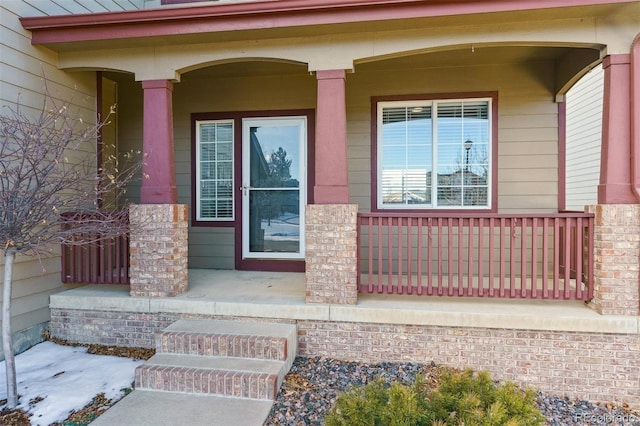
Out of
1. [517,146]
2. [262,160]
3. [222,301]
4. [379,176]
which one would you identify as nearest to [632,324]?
[517,146]

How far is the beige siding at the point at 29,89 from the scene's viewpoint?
3.76 metres

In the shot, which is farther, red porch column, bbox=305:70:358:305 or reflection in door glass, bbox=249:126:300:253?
reflection in door glass, bbox=249:126:300:253

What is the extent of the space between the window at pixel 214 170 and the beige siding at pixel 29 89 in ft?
5.27

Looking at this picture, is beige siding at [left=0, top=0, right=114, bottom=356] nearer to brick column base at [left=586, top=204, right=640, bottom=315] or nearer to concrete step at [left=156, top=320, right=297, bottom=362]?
concrete step at [left=156, top=320, right=297, bottom=362]

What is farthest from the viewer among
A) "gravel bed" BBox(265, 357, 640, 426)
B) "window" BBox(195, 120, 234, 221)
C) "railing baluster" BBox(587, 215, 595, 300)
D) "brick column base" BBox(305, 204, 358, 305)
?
"window" BBox(195, 120, 234, 221)

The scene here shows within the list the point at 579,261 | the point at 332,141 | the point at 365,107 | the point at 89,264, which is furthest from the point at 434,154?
the point at 89,264

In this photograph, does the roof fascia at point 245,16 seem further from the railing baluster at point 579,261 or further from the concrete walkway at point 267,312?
the concrete walkway at point 267,312

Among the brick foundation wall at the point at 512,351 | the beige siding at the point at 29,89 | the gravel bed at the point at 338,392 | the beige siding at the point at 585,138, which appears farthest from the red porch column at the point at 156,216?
the beige siding at the point at 585,138

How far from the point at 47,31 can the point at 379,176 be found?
3.93 metres

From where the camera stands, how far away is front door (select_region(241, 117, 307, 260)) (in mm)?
5391

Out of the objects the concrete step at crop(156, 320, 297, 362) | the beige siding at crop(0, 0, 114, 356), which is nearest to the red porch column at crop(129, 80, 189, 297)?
the concrete step at crop(156, 320, 297, 362)

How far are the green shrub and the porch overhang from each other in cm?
294

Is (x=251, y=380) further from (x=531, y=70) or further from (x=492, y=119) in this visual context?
(x=531, y=70)

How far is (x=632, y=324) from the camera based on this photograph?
10.7ft
